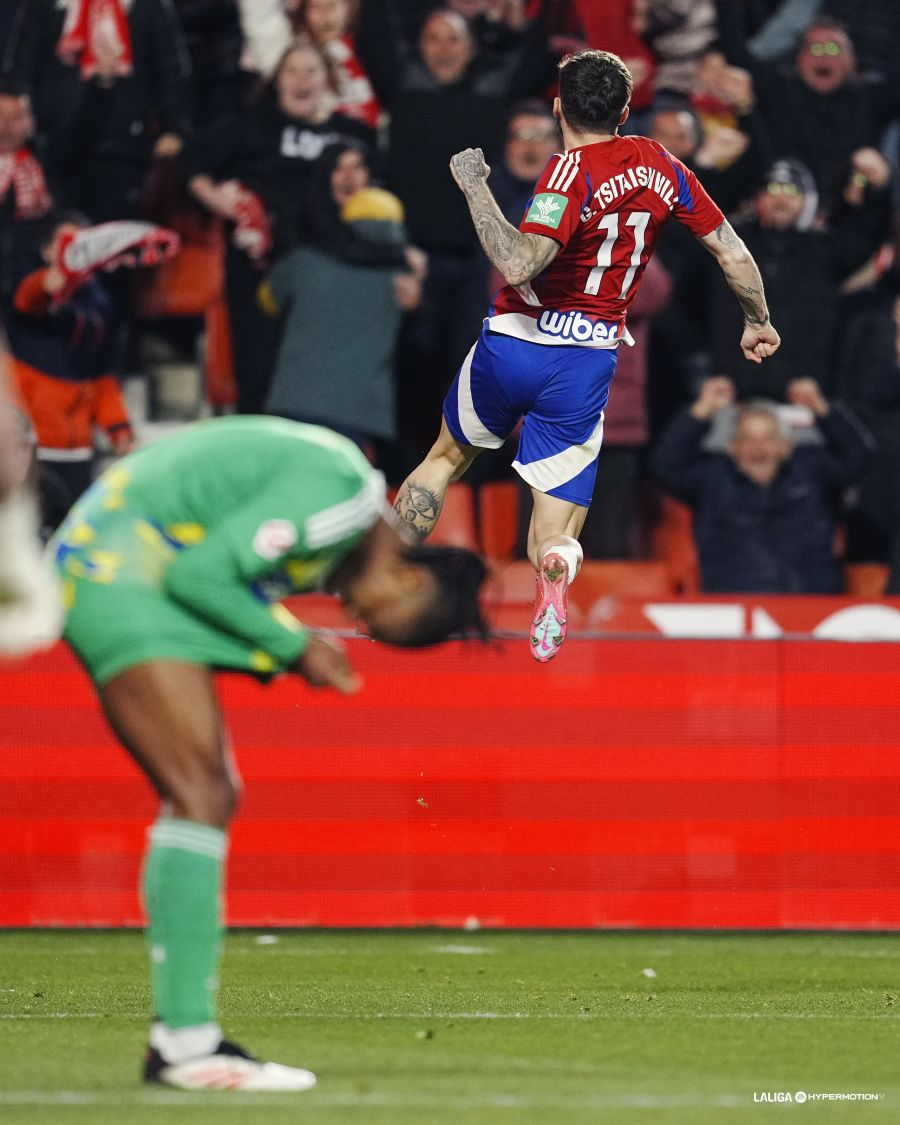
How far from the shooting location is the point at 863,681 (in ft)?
35.7

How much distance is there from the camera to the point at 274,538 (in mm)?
5746

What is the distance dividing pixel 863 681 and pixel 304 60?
4994 mm

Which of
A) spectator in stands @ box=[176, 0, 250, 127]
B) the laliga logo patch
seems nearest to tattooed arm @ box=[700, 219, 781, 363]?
the laliga logo patch

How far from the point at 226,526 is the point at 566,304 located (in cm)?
334

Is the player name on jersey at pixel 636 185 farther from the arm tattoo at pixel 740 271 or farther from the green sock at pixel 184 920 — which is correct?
the green sock at pixel 184 920

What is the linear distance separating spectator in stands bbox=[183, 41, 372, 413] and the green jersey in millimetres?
7069

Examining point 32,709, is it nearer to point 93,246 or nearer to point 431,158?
point 93,246

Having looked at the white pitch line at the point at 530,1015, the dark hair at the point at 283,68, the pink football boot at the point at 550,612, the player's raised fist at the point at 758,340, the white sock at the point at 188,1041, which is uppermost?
the dark hair at the point at 283,68

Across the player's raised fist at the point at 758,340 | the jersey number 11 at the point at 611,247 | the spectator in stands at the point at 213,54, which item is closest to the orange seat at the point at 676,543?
the spectator in stands at the point at 213,54

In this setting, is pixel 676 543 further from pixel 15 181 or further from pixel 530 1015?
pixel 530 1015

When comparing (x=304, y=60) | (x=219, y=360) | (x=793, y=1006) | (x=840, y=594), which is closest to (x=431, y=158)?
(x=304, y=60)

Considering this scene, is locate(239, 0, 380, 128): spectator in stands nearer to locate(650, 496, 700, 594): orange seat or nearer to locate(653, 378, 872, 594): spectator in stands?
locate(653, 378, 872, 594): spectator in stands

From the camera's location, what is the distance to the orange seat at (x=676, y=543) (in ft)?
42.9

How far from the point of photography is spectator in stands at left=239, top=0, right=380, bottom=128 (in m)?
13.3
